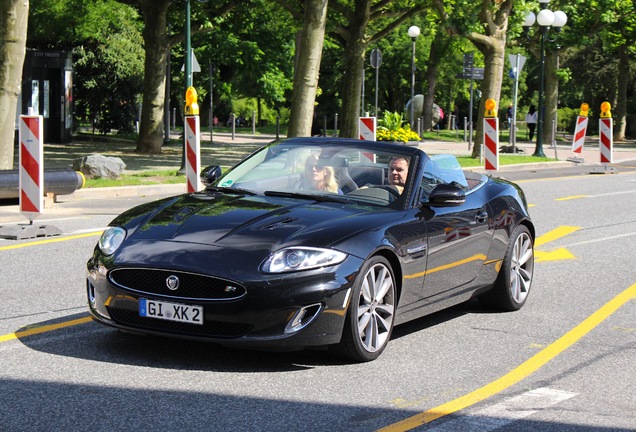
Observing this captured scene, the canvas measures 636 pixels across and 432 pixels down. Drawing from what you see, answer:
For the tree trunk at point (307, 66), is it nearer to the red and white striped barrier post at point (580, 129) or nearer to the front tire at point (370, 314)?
the red and white striped barrier post at point (580, 129)

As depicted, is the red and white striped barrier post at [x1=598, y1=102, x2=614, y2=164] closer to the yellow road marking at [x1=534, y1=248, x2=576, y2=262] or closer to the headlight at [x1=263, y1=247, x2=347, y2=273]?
the yellow road marking at [x1=534, y1=248, x2=576, y2=262]

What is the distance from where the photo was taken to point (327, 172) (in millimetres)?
7820

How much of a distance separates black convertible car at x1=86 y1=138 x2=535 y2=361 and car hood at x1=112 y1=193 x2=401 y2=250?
0.01 m

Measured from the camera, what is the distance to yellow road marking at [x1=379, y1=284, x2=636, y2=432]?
562 cm

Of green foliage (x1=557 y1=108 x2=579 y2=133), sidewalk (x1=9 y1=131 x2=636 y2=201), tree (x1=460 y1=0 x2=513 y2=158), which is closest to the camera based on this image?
sidewalk (x1=9 y1=131 x2=636 y2=201)

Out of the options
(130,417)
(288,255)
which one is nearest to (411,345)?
(288,255)

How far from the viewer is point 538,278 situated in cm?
1063

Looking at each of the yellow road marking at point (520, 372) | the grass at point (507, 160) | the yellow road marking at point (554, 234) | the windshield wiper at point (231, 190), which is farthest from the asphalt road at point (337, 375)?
the grass at point (507, 160)

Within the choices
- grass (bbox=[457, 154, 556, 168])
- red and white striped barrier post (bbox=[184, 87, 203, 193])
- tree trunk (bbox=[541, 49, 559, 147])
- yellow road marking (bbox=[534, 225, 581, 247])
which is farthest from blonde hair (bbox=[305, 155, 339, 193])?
tree trunk (bbox=[541, 49, 559, 147])

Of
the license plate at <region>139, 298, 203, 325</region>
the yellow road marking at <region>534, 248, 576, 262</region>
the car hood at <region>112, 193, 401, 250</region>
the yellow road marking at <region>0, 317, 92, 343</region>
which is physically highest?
the car hood at <region>112, 193, 401, 250</region>

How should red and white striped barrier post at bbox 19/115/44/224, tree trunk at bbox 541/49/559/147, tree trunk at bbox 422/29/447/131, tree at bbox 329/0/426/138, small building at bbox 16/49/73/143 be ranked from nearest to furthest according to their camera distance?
red and white striped barrier post at bbox 19/115/44/224
tree at bbox 329/0/426/138
small building at bbox 16/49/73/143
tree trunk at bbox 541/49/559/147
tree trunk at bbox 422/29/447/131

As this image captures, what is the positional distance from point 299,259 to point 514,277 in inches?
115

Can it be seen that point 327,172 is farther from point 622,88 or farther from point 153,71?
point 622,88

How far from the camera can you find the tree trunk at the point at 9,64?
19078 millimetres
